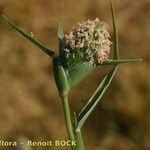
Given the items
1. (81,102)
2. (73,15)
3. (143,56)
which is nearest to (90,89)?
(81,102)

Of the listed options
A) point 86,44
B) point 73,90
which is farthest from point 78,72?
point 73,90

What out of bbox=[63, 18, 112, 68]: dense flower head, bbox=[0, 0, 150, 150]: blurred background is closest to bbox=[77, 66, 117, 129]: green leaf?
bbox=[63, 18, 112, 68]: dense flower head

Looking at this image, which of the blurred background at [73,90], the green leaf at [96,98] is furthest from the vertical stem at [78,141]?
the blurred background at [73,90]

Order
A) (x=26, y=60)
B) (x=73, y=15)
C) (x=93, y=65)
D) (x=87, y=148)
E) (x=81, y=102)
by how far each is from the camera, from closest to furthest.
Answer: (x=93, y=65), (x=87, y=148), (x=81, y=102), (x=26, y=60), (x=73, y=15)

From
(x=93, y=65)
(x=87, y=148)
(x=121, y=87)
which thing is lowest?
(x=87, y=148)

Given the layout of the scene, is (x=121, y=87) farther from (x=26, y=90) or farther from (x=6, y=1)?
(x=6, y=1)

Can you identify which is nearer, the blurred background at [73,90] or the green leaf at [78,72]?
the green leaf at [78,72]

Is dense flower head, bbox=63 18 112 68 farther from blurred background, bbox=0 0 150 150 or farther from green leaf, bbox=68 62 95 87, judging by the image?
blurred background, bbox=0 0 150 150

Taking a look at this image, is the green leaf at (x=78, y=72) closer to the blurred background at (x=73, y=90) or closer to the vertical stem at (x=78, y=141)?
the vertical stem at (x=78, y=141)
